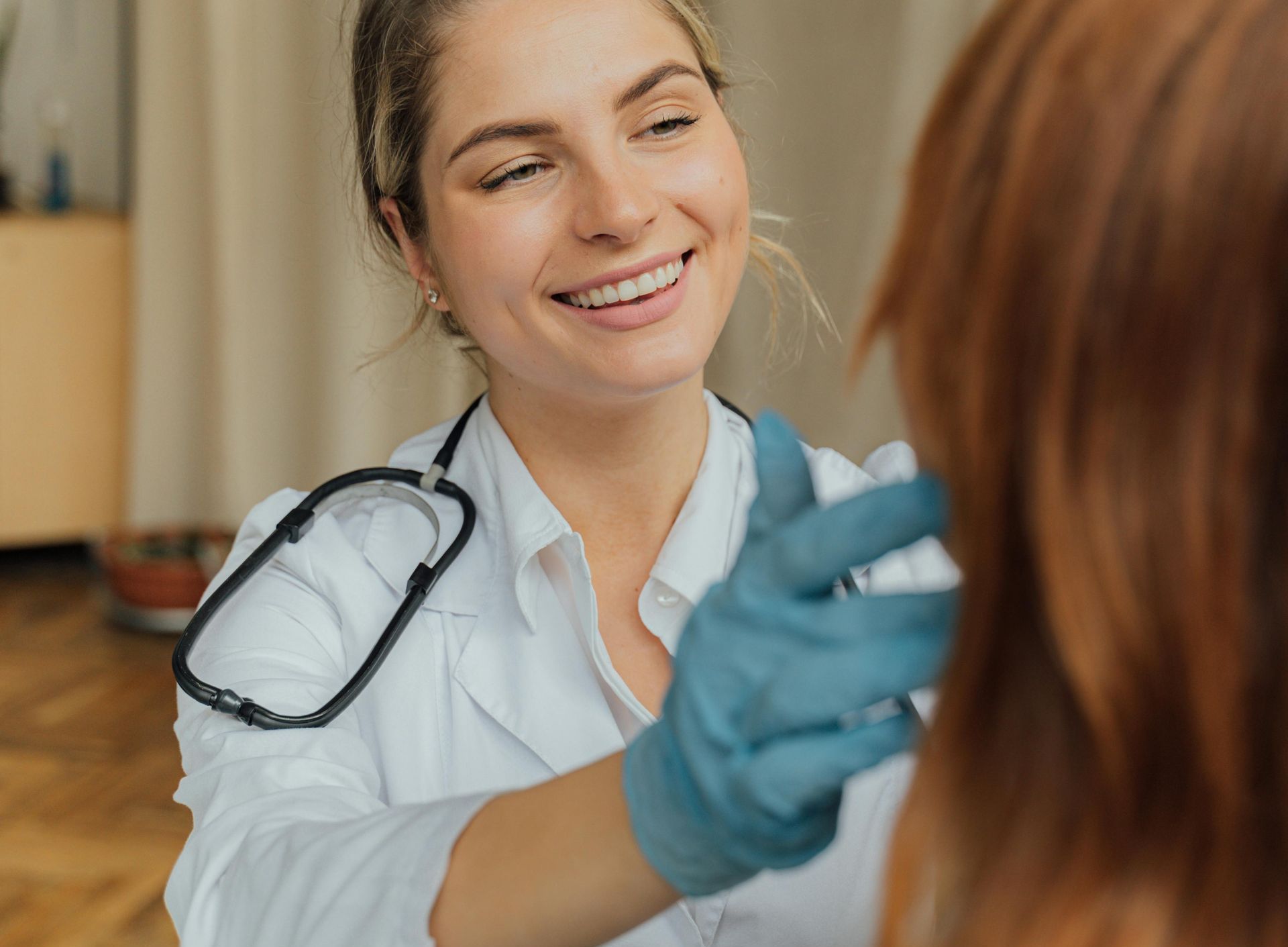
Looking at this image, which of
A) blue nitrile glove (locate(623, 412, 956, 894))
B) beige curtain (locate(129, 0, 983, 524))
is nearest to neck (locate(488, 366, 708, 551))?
blue nitrile glove (locate(623, 412, 956, 894))

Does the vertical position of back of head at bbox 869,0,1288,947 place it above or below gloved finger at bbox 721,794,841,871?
above

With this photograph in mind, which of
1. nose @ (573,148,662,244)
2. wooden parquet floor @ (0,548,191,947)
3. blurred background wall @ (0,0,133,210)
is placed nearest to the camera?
nose @ (573,148,662,244)

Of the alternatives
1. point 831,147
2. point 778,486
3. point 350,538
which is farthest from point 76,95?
point 778,486

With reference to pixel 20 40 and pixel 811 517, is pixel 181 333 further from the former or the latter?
pixel 811 517

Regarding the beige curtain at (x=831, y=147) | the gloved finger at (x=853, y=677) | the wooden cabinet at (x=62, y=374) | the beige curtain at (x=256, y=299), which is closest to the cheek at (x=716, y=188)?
the gloved finger at (x=853, y=677)

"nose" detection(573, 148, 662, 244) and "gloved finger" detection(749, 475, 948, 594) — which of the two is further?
"nose" detection(573, 148, 662, 244)

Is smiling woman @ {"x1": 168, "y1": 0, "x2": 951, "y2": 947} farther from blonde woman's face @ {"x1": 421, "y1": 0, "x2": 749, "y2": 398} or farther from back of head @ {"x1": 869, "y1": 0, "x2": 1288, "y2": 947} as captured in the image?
back of head @ {"x1": 869, "y1": 0, "x2": 1288, "y2": 947}

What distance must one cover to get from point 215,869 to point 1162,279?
2.23 feet

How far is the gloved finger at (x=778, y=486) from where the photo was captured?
65 cm

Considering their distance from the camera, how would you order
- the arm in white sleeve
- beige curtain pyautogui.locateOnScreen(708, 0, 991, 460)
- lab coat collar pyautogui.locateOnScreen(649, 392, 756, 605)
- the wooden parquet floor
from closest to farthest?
the arm in white sleeve
lab coat collar pyautogui.locateOnScreen(649, 392, 756, 605)
the wooden parquet floor
beige curtain pyautogui.locateOnScreen(708, 0, 991, 460)

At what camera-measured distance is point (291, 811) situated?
852mm

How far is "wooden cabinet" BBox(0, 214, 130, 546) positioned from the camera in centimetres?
364

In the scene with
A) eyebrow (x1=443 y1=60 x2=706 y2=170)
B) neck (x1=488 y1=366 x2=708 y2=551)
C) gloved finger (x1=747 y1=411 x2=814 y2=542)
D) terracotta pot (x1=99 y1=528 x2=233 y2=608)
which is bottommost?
terracotta pot (x1=99 y1=528 x2=233 y2=608)

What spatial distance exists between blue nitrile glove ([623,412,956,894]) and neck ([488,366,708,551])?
564 mm
